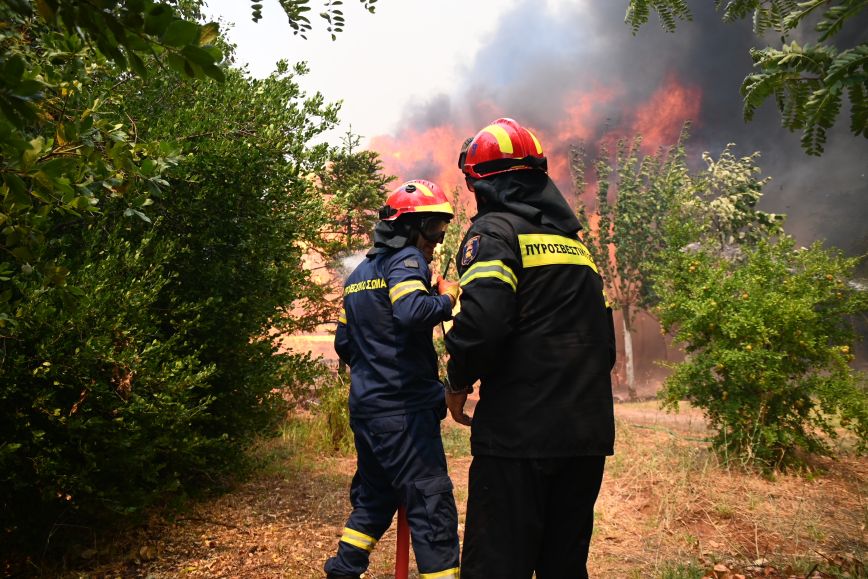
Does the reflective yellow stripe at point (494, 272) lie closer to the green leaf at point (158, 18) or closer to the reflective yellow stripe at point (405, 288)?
the reflective yellow stripe at point (405, 288)

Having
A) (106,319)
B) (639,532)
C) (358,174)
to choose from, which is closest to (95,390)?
(106,319)

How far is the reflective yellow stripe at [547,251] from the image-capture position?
→ 230 cm

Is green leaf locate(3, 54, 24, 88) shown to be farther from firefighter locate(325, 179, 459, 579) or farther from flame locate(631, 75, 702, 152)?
flame locate(631, 75, 702, 152)

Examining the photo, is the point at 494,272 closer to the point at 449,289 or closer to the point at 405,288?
the point at 405,288

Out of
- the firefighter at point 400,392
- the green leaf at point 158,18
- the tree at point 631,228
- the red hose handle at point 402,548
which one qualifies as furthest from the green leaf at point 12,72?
the tree at point 631,228

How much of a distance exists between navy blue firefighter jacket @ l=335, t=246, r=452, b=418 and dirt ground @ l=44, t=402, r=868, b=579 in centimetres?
146

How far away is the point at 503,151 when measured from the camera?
2479 millimetres

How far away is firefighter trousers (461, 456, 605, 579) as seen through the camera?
211cm

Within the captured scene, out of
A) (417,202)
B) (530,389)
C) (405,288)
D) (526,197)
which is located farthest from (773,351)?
(530,389)

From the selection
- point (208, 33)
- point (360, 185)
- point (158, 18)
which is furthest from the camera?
point (360, 185)

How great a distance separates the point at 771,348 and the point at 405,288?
4.40 meters

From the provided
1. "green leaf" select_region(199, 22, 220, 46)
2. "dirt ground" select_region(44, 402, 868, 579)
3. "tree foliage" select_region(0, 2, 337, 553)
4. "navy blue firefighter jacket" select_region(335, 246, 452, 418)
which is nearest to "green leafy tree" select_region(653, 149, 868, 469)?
"dirt ground" select_region(44, 402, 868, 579)

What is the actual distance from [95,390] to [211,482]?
79.1 inches

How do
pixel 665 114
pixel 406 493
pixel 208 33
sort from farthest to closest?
pixel 665 114 → pixel 406 493 → pixel 208 33
